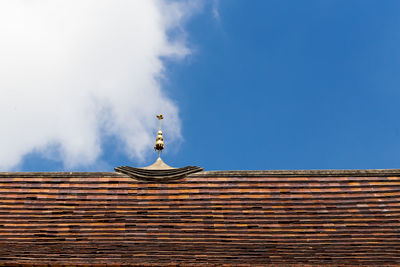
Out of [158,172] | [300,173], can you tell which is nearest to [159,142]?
[158,172]

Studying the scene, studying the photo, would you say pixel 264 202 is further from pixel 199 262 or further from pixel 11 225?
pixel 11 225

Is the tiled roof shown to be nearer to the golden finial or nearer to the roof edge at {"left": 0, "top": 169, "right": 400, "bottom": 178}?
the roof edge at {"left": 0, "top": 169, "right": 400, "bottom": 178}

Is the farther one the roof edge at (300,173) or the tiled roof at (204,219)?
the roof edge at (300,173)

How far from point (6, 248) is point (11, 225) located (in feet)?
3.78

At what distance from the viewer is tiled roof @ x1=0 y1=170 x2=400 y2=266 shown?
9031mm

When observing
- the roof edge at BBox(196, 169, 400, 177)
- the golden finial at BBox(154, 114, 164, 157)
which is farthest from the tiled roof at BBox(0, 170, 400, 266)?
the golden finial at BBox(154, 114, 164, 157)

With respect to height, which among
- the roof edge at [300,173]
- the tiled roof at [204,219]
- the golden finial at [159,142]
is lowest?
the tiled roof at [204,219]

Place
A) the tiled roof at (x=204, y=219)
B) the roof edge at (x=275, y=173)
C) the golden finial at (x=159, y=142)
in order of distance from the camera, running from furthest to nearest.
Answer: the golden finial at (x=159, y=142)
the roof edge at (x=275, y=173)
the tiled roof at (x=204, y=219)

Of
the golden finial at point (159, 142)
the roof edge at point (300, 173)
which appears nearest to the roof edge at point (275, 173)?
the roof edge at point (300, 173)

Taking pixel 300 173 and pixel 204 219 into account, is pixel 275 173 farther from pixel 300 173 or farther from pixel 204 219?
pixel 204 219

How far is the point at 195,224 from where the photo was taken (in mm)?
10320

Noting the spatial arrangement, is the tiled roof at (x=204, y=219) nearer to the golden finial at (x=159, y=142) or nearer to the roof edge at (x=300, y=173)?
the roof edge at (x=300, y=173)

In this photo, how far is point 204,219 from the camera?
1050cm

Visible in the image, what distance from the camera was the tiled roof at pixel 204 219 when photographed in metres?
9.03
